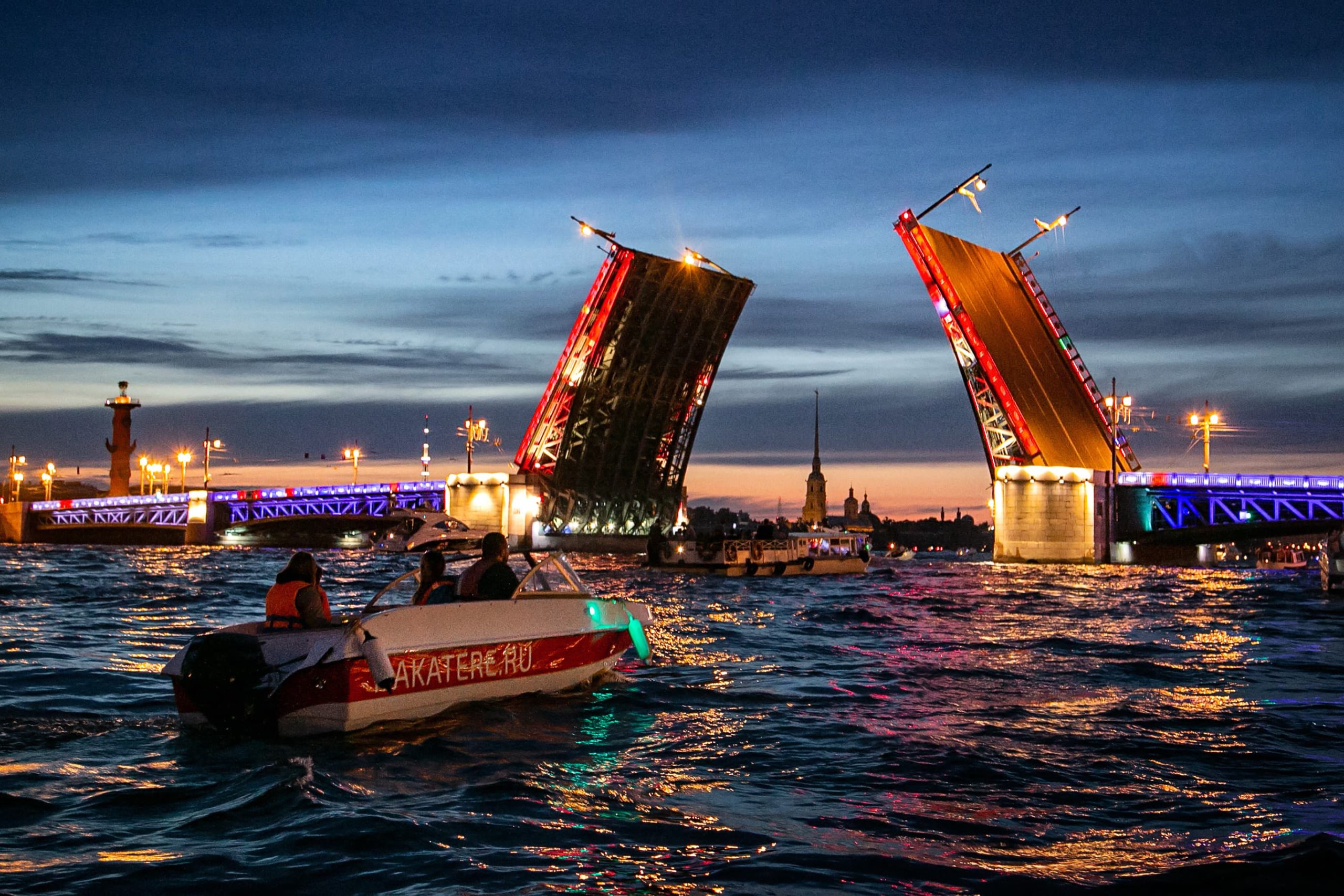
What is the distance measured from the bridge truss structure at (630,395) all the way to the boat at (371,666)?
3891 centimetres

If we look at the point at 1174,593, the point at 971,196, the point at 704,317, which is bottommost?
the point at 1174,593

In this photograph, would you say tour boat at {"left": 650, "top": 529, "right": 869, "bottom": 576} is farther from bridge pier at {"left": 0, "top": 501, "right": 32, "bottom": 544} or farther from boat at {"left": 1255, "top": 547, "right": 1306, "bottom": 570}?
bridge pier at {"left": 0, "top": 501, "right": 32, "bottom": 544}

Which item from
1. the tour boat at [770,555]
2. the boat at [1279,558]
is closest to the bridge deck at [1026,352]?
the tour boat at [770,555]

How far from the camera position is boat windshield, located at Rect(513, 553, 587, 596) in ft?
41.3

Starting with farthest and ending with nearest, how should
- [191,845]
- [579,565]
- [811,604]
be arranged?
[579,565]
[811,604]
[191,845]

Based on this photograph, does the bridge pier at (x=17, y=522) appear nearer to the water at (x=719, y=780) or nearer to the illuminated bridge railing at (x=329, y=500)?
the illuminated bridge railing at (x=329, y=500)

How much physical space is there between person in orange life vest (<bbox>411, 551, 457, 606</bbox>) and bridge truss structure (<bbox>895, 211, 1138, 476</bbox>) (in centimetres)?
3879

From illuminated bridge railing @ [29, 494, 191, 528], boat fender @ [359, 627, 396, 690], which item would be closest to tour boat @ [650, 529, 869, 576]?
boat fender @ [359, 627, 396, 690]

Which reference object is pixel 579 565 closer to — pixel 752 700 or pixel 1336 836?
pixel 752 700

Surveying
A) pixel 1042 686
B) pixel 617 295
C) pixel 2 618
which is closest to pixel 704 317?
pixel 617 295

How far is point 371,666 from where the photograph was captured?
9.39 metres

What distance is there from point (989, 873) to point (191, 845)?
4150mm

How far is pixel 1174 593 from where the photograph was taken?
36.9 meters

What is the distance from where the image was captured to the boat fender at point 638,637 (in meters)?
13.7
